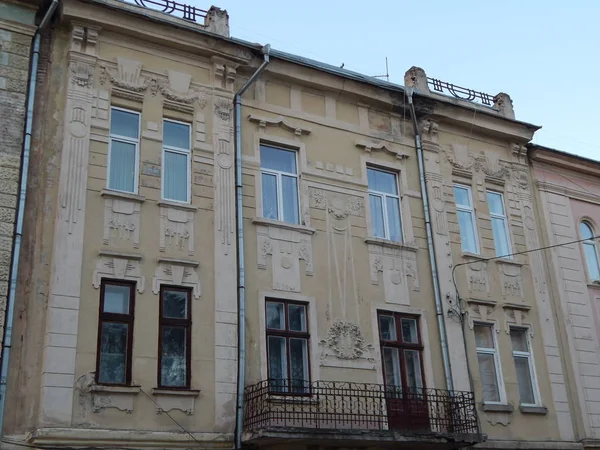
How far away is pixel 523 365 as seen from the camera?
622 inches

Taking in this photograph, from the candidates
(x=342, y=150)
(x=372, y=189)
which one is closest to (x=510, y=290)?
(x=372, y=189)

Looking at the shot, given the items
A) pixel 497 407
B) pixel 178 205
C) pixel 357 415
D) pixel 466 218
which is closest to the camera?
pixel 357 415

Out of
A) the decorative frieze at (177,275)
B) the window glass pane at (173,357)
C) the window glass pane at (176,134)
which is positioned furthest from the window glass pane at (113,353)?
the window glass pane at (176,134)

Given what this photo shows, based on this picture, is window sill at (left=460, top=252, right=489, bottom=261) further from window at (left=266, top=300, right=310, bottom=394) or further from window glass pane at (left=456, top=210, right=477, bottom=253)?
window at (left=266, top=300, right=310, bottom=394)

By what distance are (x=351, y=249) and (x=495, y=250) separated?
3.81 meters

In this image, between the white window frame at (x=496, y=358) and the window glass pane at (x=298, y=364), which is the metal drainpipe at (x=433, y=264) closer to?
the white window frame at (x=496, y=358)

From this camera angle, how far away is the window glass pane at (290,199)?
1441 centimetres

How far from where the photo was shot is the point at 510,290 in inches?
637

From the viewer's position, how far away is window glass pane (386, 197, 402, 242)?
15.5 m

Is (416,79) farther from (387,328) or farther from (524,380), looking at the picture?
(524,380)

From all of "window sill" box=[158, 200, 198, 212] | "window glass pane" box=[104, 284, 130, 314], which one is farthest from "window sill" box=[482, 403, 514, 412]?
"window glass pane" box=[104, 284, 130, 314]

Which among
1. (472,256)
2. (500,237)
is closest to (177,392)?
(472,256)

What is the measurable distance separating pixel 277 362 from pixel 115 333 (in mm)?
2816

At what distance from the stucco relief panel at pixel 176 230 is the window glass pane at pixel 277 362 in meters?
2.07
